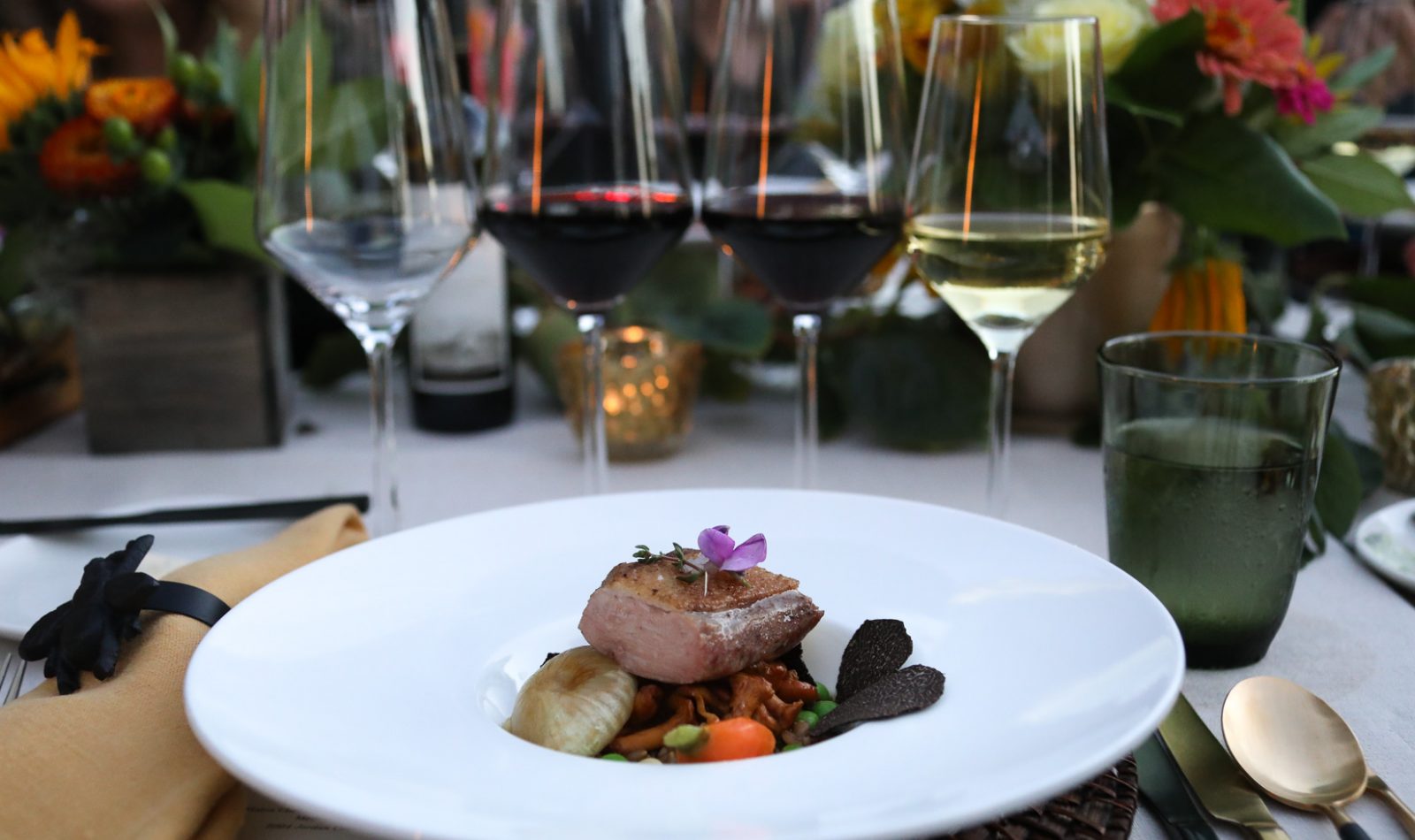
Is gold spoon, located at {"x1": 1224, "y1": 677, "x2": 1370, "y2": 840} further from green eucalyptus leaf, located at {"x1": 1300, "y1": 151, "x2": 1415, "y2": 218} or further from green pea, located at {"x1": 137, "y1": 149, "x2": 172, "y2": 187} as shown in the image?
green pea, located at {"x1": 137, "y1": 149, "x2": 172, "y2": 187}

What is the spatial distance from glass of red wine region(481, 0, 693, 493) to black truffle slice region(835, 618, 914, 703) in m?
0.44

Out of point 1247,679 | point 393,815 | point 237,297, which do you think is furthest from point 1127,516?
point 237,297

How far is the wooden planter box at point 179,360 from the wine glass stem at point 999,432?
0.88 metres

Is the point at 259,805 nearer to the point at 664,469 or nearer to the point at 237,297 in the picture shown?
the point at 664,469

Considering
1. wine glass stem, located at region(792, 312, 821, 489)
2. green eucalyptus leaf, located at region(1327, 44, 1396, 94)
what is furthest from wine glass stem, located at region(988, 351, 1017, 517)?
green eucalyptus leaf, located at region(1327, 44, 1396, 94)

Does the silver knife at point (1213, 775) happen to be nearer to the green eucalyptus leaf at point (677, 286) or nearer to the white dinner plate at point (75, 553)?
the white dinner plate at point (75, 553)

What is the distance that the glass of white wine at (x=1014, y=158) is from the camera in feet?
3.09

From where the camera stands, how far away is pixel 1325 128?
55.1 inches

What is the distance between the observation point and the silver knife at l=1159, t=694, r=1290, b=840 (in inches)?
24.9

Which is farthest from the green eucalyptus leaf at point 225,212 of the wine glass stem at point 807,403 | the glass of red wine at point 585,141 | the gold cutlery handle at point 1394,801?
the gold cutlery handle at point 1394,801

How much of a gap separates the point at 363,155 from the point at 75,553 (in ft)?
1.34

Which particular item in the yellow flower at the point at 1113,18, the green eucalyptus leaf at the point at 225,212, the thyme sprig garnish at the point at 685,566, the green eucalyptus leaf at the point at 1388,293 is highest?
the yellow flower at the point at 1113,18

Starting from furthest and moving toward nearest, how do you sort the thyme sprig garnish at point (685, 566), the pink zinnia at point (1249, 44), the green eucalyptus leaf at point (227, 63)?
the green eucalyptus leaf at point (227, 63), the pink zinnia at point (1249, 44), the thyme sprig garnish at point (685, 566)

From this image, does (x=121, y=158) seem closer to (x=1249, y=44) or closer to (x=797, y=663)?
(x=797, y=663)
